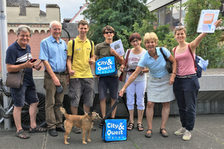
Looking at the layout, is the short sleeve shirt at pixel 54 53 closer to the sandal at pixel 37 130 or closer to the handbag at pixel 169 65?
the sandal at pixel 37 130

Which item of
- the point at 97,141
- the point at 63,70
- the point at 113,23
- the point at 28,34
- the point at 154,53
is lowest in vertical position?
the point at 97,141

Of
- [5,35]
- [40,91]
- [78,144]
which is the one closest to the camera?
[78,144]

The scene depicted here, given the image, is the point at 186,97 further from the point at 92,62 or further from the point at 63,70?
the point at 63,70

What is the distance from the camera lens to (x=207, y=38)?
30.9 ft

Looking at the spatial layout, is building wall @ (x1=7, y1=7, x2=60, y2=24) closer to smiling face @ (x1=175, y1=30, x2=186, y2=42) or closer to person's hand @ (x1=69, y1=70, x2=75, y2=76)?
person's hand @ (x1=69, y1=70, x2=75, y2=76)

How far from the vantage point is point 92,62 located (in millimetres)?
3941

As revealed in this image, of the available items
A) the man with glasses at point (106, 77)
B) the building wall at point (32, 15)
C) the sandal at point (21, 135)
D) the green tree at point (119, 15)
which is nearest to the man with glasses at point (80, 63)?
the man with glasses at point (106, 77)

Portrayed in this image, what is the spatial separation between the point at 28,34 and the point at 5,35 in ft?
2.72

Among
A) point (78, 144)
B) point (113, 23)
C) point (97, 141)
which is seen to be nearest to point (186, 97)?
point (97, 141)

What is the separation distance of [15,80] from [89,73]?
1288mm

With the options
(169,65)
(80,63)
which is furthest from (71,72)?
(169,65)

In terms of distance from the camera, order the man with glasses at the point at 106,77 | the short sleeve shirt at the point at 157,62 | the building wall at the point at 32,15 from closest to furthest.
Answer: the short sleeve shirt at the point at 157,62 → the man with glasses at the point at 106,77 → the building wall at the point at 32,15

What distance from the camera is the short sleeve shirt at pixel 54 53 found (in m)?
Result: 3.68

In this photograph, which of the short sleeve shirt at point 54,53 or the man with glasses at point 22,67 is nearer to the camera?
the man with glasses at point 22,67
